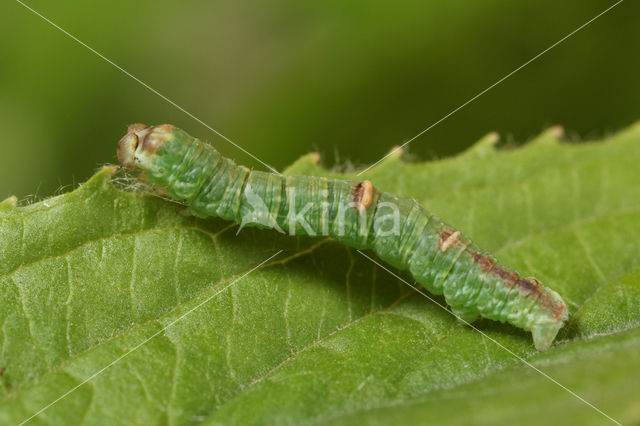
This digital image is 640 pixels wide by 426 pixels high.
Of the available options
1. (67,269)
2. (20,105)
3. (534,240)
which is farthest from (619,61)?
(20,105)

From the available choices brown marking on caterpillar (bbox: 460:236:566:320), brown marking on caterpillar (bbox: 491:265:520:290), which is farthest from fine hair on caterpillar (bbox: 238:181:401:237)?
brown marking on caterpillar (bbox: 491:265:520:290)

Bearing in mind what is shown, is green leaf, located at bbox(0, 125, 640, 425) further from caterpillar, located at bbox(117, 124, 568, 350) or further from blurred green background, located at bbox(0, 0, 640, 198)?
blurred green background, located at bbox(0, 0, 640, 198)

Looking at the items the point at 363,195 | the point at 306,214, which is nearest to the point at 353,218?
the point at 363,195

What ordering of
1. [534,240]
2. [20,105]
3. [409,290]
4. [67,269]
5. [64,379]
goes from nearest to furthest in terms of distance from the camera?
[64,379], [67,269], [409,290], [534,240], [20,105]

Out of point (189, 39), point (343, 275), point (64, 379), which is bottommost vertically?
point (64, 379)

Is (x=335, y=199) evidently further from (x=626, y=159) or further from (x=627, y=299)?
(x=626, y=159)

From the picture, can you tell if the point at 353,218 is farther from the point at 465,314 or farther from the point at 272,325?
the point at 465,314
